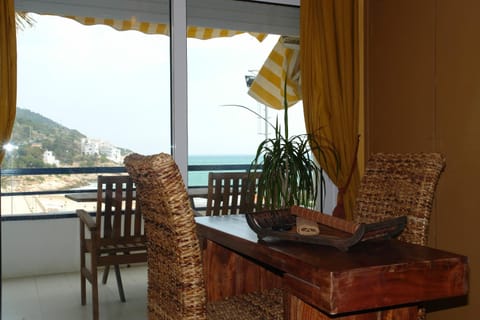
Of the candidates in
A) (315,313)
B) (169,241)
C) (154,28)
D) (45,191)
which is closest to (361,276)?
(315,313)

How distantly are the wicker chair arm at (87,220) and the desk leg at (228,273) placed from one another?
109 centimetres

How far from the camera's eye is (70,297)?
9.87 feet

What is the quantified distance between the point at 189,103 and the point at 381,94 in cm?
135

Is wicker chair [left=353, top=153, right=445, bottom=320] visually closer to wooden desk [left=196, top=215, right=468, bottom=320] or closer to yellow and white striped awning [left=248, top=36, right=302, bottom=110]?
wooden desk [left=196, top=215, right=468, bottom=320]

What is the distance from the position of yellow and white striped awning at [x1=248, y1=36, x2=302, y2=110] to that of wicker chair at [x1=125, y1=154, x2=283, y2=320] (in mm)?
1916

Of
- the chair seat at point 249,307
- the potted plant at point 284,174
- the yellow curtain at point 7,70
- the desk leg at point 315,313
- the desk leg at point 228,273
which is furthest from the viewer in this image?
the potted plant at point 284,174

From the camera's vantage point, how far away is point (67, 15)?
296 cm

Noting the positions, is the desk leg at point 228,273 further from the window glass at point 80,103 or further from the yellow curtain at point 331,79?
the yellow curtain at point 331,79

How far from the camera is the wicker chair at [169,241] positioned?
1.50 m

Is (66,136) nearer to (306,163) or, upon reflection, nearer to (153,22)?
(153,22)

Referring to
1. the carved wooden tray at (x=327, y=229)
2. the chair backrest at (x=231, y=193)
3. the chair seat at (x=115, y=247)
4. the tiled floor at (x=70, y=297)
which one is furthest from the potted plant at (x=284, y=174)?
the carved wooden tray at (x=327, y=229)

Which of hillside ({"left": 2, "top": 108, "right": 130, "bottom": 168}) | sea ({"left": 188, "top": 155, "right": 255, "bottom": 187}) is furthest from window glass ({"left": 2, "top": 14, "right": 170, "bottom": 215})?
sea ({"left": 188, "top": 155, "right": 255, "bottom": 187})

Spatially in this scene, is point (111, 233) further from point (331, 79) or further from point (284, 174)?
point (331, 79)

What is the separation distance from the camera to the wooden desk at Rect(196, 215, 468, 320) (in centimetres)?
127
